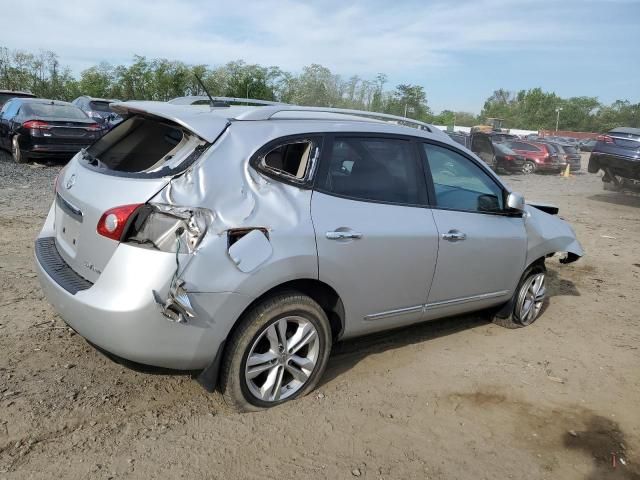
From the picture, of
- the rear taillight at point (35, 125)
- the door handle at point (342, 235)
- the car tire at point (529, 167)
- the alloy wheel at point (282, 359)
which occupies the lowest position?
the car tire at point (529, 167)

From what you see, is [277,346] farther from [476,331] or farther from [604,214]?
[604,214]

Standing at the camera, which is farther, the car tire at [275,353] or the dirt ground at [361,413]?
the car tire at [275,353]

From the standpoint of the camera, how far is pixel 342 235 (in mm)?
3309

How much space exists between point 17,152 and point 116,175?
10863 millimetres

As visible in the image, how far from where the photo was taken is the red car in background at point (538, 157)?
24719mm

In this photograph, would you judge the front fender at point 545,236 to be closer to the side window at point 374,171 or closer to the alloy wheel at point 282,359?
the side window at point 374,171

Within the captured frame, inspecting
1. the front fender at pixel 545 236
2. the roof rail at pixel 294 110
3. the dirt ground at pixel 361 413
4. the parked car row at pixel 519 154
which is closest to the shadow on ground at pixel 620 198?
the parked car row at pixel 519 154

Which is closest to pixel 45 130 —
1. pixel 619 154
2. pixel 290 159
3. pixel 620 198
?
pixel 290 159

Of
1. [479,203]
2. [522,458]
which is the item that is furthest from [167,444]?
[479,203]

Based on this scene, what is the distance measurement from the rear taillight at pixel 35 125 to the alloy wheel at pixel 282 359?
34.8ft

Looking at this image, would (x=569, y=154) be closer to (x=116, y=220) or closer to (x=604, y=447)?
(x=604, y=447)

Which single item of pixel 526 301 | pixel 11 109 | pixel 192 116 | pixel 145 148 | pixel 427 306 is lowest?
pixel 526 301

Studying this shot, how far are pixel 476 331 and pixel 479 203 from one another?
1.22 metres

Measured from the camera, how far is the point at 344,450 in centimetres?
301
